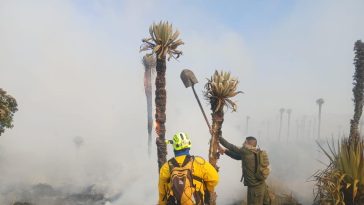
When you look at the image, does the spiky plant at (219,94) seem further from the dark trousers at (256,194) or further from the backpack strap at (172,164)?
the backpack strap at (172,164)

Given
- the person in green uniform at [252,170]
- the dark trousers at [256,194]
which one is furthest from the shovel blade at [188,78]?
the dark trousers at [256,194]

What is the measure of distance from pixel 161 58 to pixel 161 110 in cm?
178

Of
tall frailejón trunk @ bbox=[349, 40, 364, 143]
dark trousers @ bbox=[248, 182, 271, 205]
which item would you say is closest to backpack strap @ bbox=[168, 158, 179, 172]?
dark trousers @ bbox=[248, 182, 271, 205]

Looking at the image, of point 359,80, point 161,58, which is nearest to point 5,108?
point 161,58

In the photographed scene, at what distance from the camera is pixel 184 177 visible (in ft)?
17.3

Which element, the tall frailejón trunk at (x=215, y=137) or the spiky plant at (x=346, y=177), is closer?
the spiky plant at (x=346, y=177)

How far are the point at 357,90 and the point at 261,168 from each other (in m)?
25.7

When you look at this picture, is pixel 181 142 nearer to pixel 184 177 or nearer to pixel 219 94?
pixel 184 177

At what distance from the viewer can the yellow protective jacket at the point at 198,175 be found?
17.7ft

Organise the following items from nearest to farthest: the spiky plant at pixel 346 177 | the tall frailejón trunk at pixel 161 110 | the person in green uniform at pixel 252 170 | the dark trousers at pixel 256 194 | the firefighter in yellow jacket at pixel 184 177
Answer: the firefighter in yellow jacket at pixel 184 177, the spiky plant at pixel 346 177, the person in green uniform at pixel 252 170, the dark trousers at pixel 256 194, the tall frailejón trunk at pixel 161 110

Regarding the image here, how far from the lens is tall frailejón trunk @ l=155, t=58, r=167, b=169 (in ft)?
45.9

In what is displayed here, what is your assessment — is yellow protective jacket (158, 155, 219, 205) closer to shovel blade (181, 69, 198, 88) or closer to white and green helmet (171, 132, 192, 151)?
white and green helmet (171, 132, 192, 151)

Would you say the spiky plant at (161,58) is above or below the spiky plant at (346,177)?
above

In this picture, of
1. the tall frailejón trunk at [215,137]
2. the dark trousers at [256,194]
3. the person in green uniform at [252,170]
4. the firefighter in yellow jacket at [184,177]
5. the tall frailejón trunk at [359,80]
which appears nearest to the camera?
the firefighter in yellow jacket at [184,177]
